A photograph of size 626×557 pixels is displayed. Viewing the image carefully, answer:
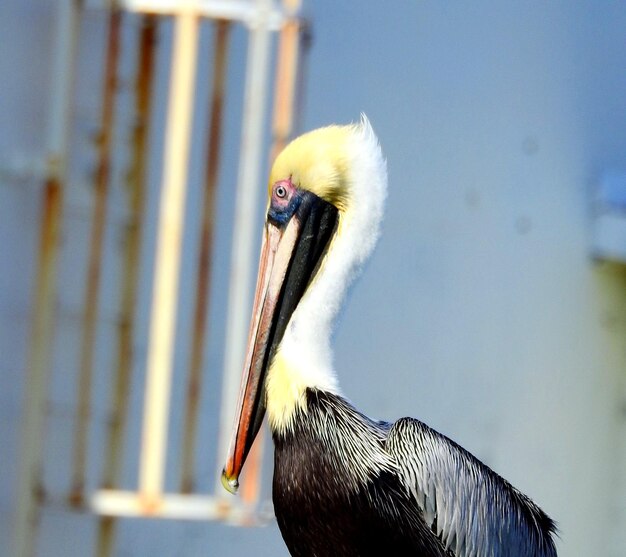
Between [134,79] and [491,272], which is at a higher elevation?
[134,79]

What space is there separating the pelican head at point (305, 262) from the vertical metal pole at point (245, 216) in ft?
3.59

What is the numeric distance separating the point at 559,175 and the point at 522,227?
0.26 meters

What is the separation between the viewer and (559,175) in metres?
6.43

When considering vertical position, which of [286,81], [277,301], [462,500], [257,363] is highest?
[286,81]

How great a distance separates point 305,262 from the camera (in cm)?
415

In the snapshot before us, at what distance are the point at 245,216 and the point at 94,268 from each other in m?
0.52

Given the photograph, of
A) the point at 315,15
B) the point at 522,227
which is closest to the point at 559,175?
the point at 522,227

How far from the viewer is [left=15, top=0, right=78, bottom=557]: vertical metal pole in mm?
5355

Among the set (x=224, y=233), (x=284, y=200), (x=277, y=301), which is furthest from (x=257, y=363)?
(x=224, y=233)

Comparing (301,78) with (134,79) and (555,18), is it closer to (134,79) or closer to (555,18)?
(134,79)

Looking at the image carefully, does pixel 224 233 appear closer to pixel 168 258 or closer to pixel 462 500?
pixel 168 258

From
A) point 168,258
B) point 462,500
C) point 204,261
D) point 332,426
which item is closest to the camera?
point 332,426

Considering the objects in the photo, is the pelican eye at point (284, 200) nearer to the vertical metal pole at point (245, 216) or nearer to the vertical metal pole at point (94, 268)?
the vertical metal pole at point (245, 216)

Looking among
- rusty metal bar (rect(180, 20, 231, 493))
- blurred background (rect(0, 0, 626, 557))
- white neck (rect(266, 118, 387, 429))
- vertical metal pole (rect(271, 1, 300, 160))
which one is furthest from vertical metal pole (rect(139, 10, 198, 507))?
white neck (rect(266, 118, 387, 429))
